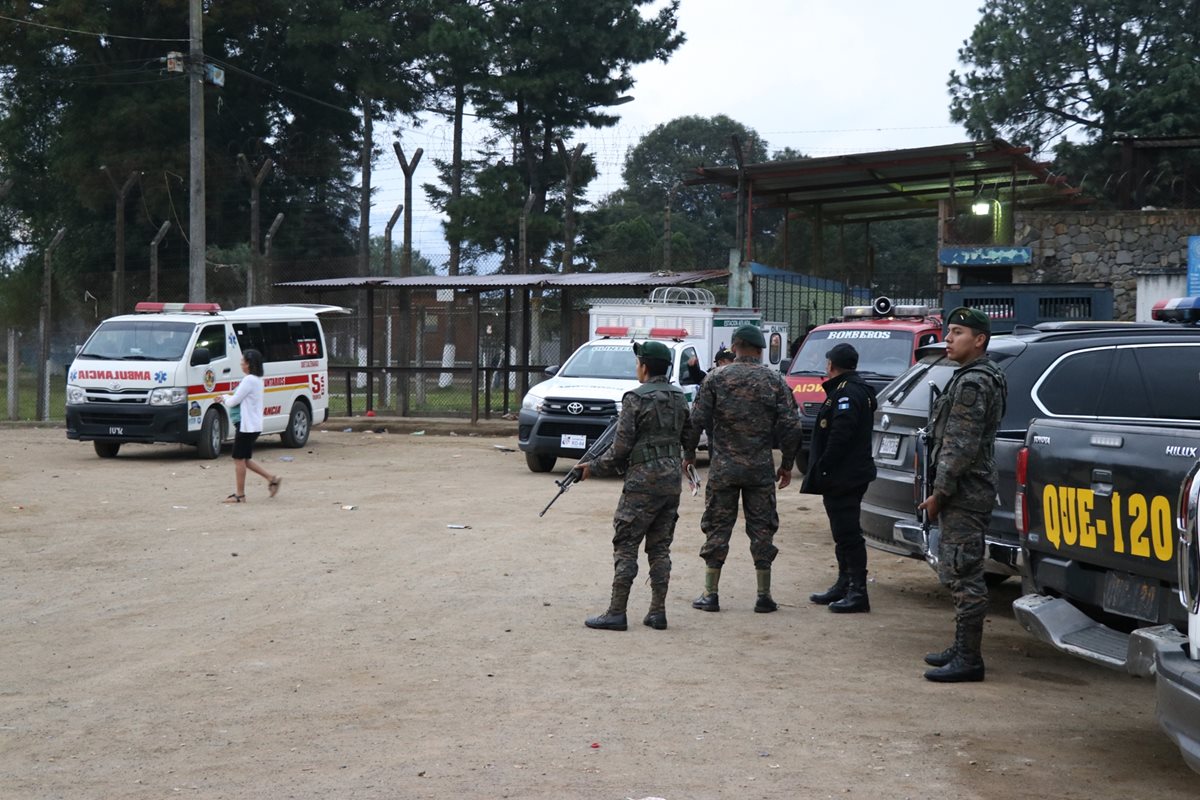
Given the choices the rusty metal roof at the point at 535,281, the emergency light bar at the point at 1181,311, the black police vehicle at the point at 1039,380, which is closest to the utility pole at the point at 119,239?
the rusty metal roof at the point at 535,281

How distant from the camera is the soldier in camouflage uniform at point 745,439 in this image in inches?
327

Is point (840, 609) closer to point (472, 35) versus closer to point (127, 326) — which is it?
point (127, 326)

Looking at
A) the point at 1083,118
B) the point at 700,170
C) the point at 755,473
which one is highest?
the point at 1083,118

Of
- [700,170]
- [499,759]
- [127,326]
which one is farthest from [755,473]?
[700,170]

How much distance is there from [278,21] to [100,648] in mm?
34528

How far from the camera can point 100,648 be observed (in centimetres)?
748

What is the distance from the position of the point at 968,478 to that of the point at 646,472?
1939 mm

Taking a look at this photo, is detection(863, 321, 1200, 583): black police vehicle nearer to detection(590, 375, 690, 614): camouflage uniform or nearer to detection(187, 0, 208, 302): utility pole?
detection(590, 375, 690, 614): camouflage uniform

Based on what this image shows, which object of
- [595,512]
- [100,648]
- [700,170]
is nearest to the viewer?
[100,648]

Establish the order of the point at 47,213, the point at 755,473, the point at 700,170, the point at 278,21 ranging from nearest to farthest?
1. the point at 755,473
2. the point at 700,170
3. the point at 278,21
4. the point at 47,213

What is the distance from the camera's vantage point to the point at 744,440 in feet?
27.4

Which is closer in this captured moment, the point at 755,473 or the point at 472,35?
the point at 755,473

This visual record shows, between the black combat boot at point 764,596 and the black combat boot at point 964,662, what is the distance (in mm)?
1858

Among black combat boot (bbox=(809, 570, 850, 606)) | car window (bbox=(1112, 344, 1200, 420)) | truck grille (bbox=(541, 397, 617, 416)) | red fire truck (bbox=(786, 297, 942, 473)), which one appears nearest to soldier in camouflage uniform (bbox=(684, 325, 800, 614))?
black combat boot (bbox=(809, 570, 850, 606))
